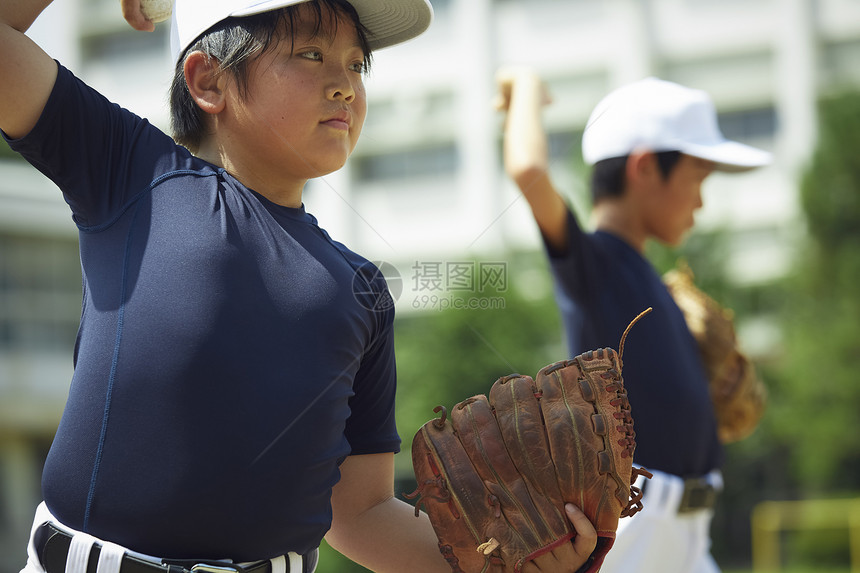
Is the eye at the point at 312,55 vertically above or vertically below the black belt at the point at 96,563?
above

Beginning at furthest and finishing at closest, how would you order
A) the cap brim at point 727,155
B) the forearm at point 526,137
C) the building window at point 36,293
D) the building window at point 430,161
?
1. the building window at point 36,293
2. the building window at point 430,161
3. the cap brim at point 727,155
4. the forearm at point 526,137

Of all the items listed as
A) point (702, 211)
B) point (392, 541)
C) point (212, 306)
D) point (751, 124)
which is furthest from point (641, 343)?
point (751, 124)

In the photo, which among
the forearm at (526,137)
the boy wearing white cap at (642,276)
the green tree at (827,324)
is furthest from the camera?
the green tree at (827,324)

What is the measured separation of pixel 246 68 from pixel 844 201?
17.7m

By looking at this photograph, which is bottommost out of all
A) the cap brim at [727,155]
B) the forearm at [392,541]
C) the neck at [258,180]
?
the forearm at [392,541]

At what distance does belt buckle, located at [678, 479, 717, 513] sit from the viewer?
3.07m

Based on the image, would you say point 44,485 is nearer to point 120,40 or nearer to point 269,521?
point 269,521

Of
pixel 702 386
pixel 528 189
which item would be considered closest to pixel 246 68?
pixel 528 189

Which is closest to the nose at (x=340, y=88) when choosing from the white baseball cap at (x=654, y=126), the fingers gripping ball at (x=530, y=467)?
the fingers gripping ball at (x=530, y=467)

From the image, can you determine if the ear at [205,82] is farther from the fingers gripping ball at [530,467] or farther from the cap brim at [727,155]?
the cap brim at [727,155]

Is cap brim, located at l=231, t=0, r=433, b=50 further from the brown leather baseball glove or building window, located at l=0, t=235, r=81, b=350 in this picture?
building window, located at l=0, t=235, r=81, b=350

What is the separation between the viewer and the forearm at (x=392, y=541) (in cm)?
178

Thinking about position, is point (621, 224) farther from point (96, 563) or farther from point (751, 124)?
point (751, 124)

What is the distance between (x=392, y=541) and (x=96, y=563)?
0.58 meters
